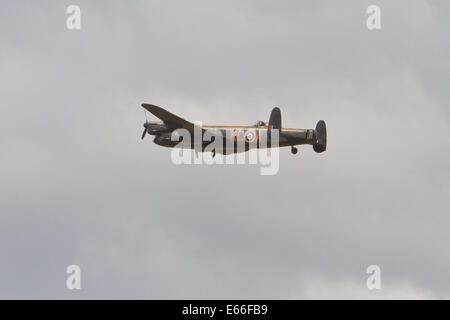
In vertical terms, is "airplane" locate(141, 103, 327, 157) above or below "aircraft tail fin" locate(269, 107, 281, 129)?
below

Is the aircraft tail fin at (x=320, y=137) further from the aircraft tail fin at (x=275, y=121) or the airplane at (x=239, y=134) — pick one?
the aircraft tail fin at (x=275, y=121)

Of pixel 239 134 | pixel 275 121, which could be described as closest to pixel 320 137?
pixel 275 121

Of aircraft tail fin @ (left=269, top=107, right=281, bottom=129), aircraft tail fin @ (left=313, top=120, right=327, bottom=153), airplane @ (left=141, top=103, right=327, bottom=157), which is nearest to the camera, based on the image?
airplane @ (left=141, top=103, right=327, bottom=157)

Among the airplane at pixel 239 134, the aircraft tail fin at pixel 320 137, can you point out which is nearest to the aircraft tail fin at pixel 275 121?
the airplane at pixel 239 134

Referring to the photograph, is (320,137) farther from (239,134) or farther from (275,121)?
(239,134)

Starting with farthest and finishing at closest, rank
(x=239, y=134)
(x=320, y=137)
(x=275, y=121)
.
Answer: (x=275, y=121)
(x=320, y=137)
(x=239, y=134)

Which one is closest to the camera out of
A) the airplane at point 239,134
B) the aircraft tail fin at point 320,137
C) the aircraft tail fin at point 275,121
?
the airplane at point 239,134

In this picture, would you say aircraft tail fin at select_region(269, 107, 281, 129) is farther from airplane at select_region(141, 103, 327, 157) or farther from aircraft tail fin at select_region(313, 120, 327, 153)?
aircraft tail fin at select_region(313, 120, 327, 153)

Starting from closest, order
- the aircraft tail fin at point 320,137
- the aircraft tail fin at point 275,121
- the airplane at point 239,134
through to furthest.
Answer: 1. the airplane at point 239,134
2. the aircraft tail fin at point 320,137
3. the aircraft tail fin at point 275,121

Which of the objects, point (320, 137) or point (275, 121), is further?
point (275, 121)

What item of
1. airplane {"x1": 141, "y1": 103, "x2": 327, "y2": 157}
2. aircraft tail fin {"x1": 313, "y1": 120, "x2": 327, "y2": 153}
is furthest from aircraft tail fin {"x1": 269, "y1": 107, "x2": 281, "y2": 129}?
aircraft tail fin {"x1": 313, "y1": 120, "x2": 327, "y2": 153}
